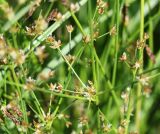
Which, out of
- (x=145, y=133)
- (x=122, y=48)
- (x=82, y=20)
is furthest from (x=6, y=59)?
(x=145, y=133)

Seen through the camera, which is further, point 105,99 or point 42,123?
point 105,99

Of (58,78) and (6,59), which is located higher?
(6,59)

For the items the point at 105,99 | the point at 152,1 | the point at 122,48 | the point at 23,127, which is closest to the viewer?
the point at 23,127

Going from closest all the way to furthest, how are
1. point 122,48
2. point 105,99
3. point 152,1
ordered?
point 122,48, point 152,1, point 105,99

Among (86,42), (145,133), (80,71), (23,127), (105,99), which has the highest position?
(86,42)

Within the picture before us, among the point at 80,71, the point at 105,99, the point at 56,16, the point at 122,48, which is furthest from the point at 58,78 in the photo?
the point at 56,16

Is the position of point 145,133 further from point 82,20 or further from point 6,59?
point 6,59

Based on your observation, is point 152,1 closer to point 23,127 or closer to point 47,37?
point 47,37
